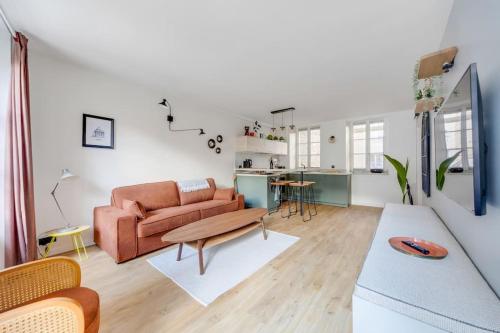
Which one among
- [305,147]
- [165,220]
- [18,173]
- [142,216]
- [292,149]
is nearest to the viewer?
[18,173]

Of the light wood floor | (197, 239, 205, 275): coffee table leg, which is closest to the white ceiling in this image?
(197, 239, 205, 275): coffee table leg

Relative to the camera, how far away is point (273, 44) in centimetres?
215

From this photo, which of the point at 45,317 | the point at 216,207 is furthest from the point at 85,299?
the point at 216,207

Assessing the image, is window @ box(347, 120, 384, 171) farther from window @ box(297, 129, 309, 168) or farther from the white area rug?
the white area rug

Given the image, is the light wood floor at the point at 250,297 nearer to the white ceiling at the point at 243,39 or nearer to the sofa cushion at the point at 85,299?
the sofa cushion at the point at 85,299

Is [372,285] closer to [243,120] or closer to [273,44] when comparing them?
[273,44]

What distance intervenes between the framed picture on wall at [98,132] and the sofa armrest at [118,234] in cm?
103

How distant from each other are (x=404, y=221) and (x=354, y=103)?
323cm

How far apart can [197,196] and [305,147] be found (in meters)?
4.29

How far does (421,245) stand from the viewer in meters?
1.28

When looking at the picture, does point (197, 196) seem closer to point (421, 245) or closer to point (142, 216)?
point (142, 216)

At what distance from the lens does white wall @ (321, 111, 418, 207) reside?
4.76 meters

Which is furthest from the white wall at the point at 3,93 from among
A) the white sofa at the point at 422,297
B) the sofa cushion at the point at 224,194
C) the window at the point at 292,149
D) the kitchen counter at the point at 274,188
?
the window at the point at 292,149

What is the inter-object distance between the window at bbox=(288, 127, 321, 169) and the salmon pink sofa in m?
3.73
